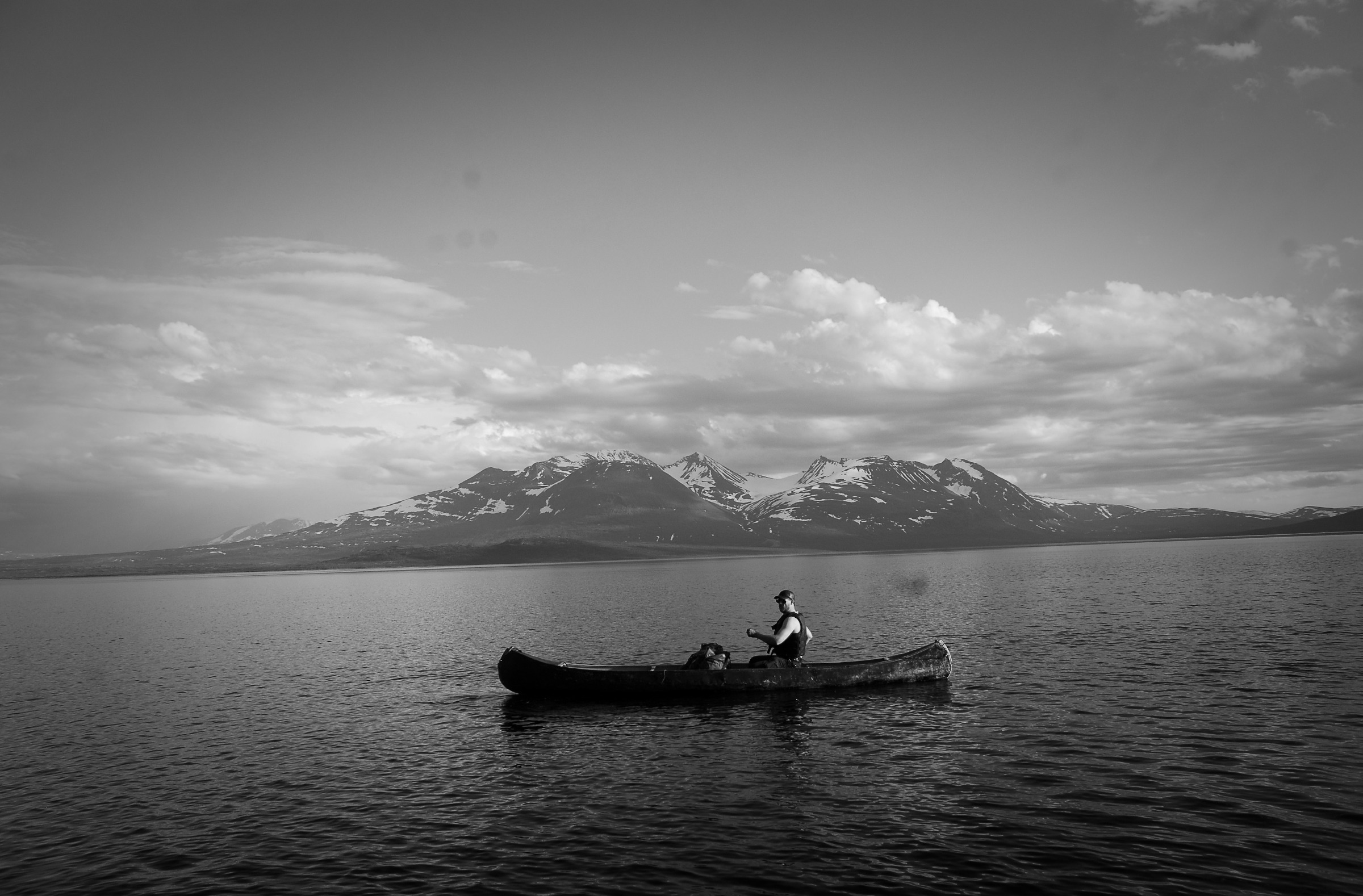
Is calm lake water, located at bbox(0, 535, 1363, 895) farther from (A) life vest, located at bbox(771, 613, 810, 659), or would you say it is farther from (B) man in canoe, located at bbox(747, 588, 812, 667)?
(A) life vest, located at bbox(771, 613, 810, 659)

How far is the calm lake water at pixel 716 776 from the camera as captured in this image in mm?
20422

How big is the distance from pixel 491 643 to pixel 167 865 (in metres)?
49.9

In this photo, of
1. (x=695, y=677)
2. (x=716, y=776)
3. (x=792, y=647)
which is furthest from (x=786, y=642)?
(x=716, y=776)

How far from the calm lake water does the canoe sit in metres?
0.75

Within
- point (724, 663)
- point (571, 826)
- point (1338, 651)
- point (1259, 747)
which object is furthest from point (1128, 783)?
point (1338, 651)

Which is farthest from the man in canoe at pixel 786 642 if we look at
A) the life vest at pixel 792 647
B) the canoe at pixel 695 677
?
the canoe at pixel 695 677

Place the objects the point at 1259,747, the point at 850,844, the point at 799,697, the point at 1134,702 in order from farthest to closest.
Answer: the point at 799,697 < the point at 1134,702 < the point at 1259,747 < the point at 850,844

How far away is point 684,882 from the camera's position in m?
19.5

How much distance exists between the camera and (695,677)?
136 feet

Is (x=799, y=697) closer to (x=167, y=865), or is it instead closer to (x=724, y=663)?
(x=724, y=663)

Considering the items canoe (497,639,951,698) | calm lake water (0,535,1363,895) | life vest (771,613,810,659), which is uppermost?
life vest (771,613,810,659)

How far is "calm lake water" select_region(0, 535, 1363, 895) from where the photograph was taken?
804 inches

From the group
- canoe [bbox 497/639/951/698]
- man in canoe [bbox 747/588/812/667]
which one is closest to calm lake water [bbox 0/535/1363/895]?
canoe [bbox 497/639/951/698]

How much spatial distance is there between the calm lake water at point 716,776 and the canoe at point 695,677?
748mm
